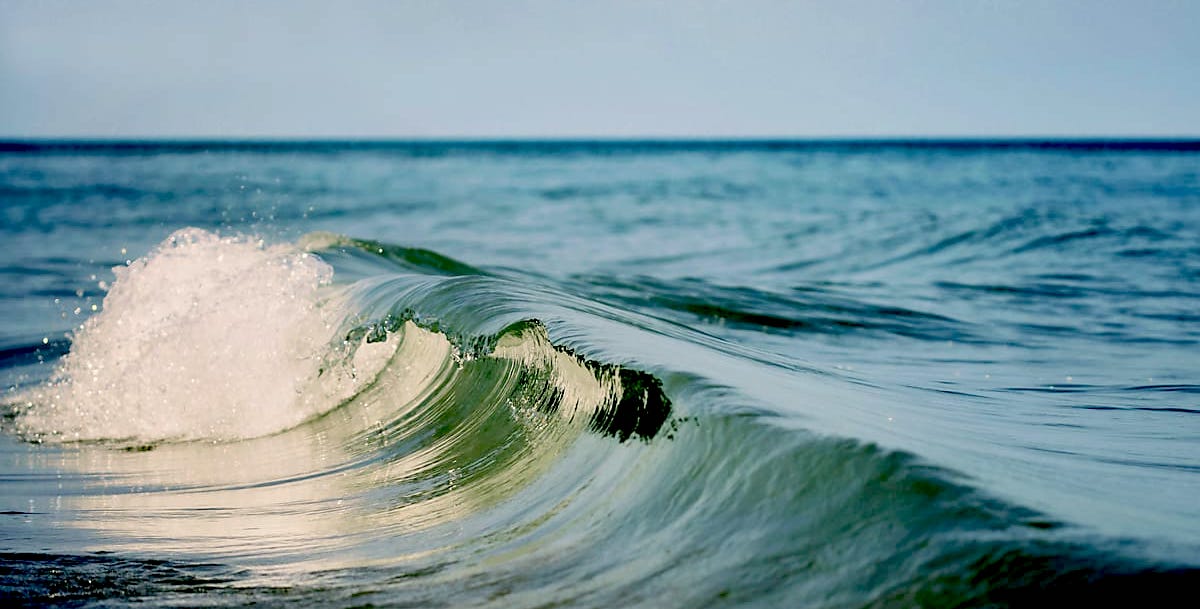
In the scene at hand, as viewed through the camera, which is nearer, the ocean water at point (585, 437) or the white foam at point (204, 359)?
the ocean water at point (585, 437)

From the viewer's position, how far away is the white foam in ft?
15.9

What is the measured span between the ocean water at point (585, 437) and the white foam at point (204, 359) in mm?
17

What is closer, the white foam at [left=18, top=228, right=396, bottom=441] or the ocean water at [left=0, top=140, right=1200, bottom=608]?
the ocean water at [left=0, top=140, right=1200, bottom=608]

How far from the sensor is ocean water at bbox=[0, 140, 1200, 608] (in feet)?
7.55

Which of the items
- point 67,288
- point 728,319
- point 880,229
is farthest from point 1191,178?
point 67,288

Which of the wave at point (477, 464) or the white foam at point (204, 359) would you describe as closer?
the wave at point (477, 464)

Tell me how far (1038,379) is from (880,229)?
35.7 ft

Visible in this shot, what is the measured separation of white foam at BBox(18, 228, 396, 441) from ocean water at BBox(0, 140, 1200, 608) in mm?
17

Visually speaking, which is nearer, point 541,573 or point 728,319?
point 541,573

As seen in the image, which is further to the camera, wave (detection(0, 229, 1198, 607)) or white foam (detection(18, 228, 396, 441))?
white foam (detection(18, 228, 396, 441))

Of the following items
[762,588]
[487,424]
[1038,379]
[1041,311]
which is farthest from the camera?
[1041,311]

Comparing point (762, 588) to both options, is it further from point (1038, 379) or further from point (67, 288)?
point (67, 288)

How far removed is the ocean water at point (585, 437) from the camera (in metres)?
2.30

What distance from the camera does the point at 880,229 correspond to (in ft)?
51.9
